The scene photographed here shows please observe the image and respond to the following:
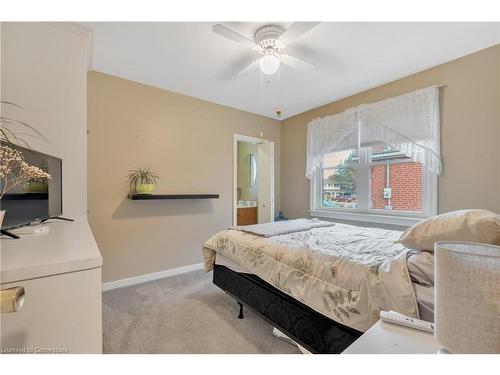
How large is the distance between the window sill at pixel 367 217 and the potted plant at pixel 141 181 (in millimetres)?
2471

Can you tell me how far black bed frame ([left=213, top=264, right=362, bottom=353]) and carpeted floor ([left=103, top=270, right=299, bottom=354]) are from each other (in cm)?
19

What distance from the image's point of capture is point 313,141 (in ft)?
12.1

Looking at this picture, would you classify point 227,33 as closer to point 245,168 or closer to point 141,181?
point 141,181

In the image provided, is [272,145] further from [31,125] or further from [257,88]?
[31,125]

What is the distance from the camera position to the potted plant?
274cm

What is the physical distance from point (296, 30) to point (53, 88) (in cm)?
188

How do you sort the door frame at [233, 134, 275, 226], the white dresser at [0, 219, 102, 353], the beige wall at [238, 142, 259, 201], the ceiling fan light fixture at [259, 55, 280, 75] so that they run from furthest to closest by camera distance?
the beige wall at [238, 142, 259, 201], the door frame at [233, 134, 275, 226], the ceiling fan light fixture at [259, 55, 280, 75], the white dresser at [0, 219, 102, 353]

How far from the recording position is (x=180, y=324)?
1.95 metres

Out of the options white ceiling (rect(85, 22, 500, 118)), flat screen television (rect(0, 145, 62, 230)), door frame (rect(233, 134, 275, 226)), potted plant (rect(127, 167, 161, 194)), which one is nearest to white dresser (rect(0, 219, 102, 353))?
flat screen television (rect(0, 145, 62, 230))

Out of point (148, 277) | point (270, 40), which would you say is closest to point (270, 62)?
point (270, 40)

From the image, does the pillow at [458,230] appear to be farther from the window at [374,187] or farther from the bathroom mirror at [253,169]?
the bathroom mirror at [253,169]

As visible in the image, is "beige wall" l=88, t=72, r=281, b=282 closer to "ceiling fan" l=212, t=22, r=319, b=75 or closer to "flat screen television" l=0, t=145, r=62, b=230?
"flat screen television" l=0, t=145, r=62, b=230

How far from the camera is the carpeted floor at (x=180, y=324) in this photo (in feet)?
5.48

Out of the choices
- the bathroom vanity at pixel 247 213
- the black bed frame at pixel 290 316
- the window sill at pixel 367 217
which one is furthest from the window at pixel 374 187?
the black bed frame at pixel 290 316
